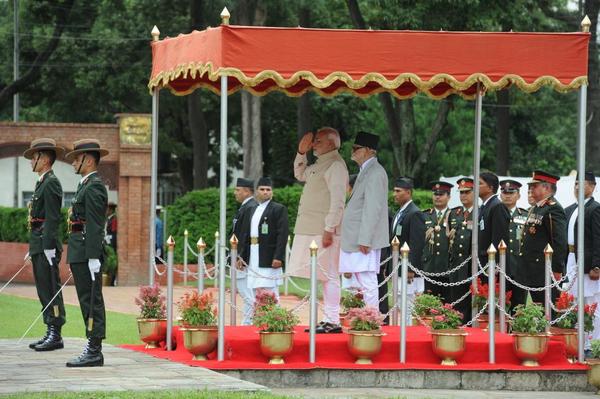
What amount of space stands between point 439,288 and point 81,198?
5.54m

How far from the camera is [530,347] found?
507 inches

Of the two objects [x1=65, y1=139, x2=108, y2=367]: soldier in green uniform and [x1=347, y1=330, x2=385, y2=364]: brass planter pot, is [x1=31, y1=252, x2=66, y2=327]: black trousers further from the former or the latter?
[x1=347, y1=330, x2=385, y2=364]: brass planter pot

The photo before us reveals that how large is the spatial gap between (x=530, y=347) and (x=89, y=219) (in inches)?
184

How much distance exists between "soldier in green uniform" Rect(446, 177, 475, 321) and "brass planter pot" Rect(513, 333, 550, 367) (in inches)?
90.6

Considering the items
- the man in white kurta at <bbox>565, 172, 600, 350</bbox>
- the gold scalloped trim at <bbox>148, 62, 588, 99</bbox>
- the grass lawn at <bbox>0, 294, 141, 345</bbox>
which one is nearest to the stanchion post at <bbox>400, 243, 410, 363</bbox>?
the gold scalloped trim at <bbox>148, 62, 588, 99</bbox>

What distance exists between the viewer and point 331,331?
1348 cm

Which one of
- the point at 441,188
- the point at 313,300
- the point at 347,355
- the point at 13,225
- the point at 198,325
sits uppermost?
the point at 441,188

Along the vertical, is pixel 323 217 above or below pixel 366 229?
above

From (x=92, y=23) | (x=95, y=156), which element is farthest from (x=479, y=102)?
(x=92, y=23)

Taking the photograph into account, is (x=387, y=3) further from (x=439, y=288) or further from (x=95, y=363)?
(x=95, y=363)

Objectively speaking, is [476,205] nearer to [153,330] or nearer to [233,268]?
[233,268]

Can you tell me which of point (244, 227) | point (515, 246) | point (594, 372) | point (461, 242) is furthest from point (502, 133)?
point (594, 372)

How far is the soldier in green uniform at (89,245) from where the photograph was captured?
1188 cm

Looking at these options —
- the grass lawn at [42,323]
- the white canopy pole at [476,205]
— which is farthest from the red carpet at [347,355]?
the grass lawn at [42,323]
